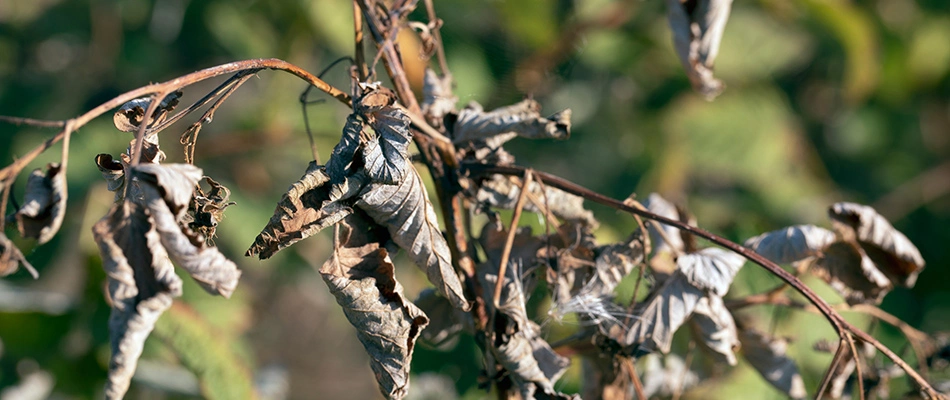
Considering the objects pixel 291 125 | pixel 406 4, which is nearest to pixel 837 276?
pixel 406 4

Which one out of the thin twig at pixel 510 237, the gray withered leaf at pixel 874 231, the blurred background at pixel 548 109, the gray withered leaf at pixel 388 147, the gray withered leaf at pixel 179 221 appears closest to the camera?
the gray withered leaf at pixel 179 221

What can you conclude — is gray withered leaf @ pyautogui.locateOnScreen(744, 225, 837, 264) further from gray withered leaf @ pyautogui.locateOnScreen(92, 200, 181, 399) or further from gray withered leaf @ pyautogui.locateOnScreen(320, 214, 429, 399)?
gray withered leaf @ pyautogui.locateOnScreen(92, 200, 181, 399)

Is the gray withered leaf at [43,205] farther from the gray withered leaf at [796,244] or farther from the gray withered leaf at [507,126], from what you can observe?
the gray withered leaf at [796,244]

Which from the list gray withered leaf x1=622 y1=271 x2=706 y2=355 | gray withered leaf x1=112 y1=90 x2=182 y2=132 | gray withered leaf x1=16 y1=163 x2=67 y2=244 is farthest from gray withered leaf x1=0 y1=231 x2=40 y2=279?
gray withered leaf x1=622 y1=271 x2=706 y2=355

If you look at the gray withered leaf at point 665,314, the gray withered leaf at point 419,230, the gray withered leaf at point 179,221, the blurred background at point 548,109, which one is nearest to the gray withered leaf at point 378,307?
the gray withered leaf at point 419,230

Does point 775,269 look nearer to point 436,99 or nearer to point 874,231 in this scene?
point 874,231

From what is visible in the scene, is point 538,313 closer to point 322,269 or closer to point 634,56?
point 322,269
